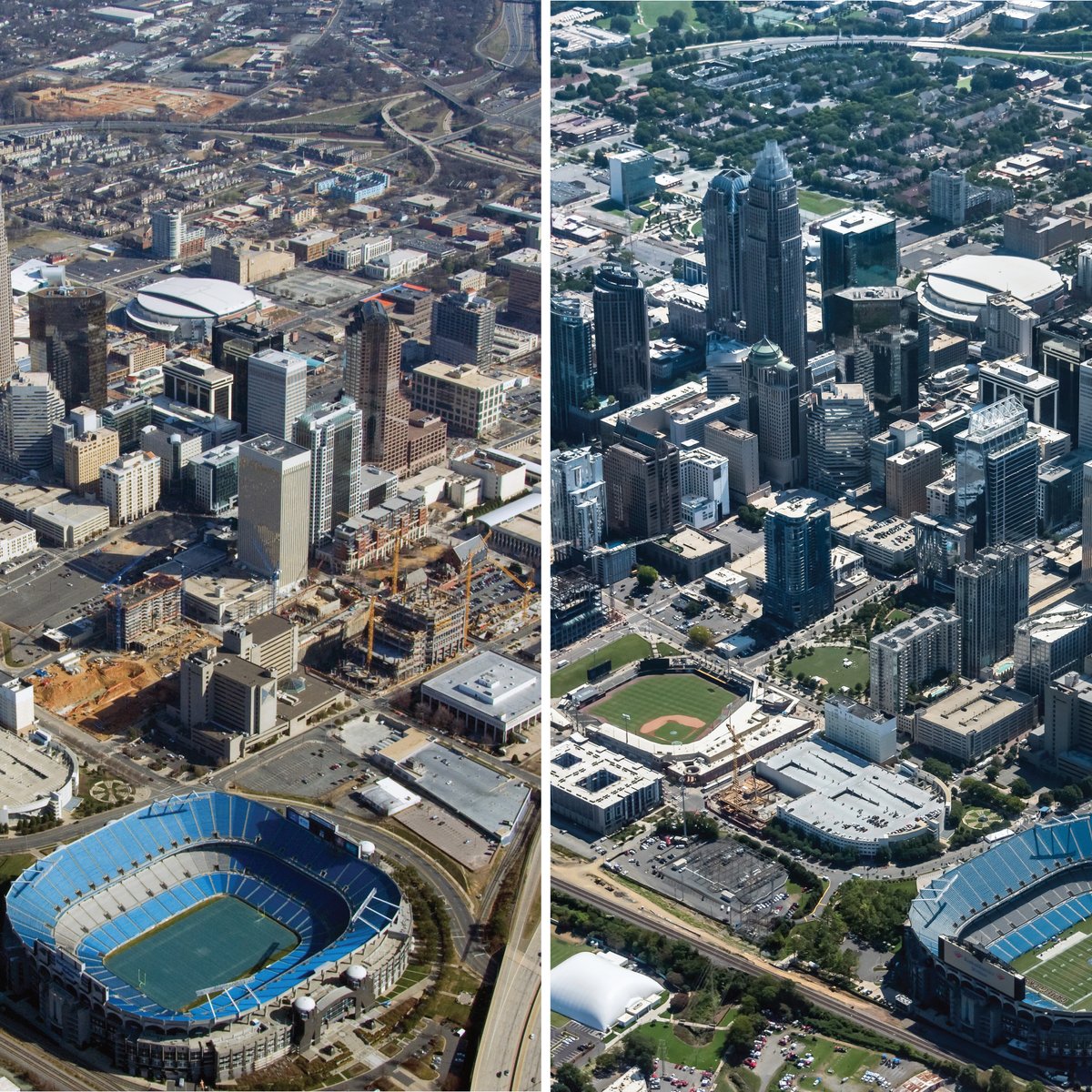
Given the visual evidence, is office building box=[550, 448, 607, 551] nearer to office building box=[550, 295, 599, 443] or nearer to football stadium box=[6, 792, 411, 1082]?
office building box=[550, 295, 599, 443]

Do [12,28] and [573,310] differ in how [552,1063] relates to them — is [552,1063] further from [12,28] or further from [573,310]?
[12,28]

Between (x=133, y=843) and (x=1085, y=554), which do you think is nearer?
(x=133, y=843)

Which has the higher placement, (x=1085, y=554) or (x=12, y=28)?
(x=12, y=28)

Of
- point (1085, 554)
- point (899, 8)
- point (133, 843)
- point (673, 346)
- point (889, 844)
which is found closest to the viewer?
point (133, 843)

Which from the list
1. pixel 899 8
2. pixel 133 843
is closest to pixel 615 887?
pixel 133 843

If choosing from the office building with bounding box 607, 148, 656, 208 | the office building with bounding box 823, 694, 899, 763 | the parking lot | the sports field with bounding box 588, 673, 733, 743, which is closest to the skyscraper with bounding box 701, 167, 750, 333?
the office building with bounding box 607, 148, 656, 208

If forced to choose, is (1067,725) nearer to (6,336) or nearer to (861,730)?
(861,730)
